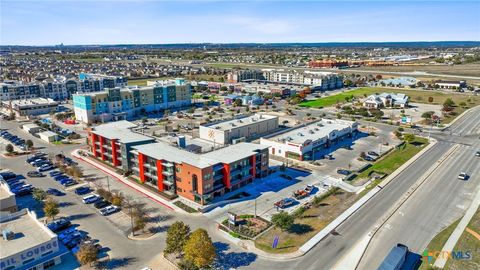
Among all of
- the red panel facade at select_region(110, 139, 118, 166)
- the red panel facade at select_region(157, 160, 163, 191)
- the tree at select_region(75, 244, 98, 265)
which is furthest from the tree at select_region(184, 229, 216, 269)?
the red panel facade at select_region(110, 139, 118, 166)

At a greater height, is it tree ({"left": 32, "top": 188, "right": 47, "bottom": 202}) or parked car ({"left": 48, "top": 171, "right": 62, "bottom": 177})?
tree ({"left": 32, "top": 188, "right": 47, "bottom": 202})

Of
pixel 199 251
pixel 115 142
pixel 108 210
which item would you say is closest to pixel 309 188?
pixel 199 251

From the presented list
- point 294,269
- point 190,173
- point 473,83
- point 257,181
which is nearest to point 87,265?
point 190,173

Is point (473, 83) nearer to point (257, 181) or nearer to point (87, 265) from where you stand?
point (257, 181)

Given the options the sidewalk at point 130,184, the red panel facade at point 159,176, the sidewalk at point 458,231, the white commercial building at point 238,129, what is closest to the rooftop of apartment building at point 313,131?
the white commercial building at point 238,129

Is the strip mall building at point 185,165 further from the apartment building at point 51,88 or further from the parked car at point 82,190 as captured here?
the apartment building at point 51,88

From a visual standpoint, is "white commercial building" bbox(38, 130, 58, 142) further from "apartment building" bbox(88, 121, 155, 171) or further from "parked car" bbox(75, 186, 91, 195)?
"parked car" bbox(75, 186, 91, 195)
